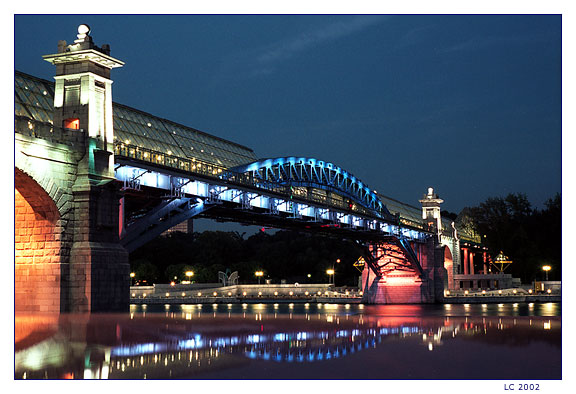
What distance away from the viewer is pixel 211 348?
17734mm

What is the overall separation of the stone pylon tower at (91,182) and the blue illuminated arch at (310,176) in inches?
890

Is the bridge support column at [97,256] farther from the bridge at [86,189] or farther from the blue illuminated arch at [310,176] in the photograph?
the blue illuminated arch at [310,176]

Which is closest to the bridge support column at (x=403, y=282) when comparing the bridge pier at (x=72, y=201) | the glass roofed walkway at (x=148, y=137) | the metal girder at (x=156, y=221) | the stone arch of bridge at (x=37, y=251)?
the glass roofed walkway at (x=148, y=137)

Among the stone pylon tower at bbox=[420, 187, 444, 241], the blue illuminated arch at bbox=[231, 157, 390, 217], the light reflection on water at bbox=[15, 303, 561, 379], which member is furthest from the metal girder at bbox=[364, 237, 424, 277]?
the light reflection on water at bbox=[15, 303, 561, 379]

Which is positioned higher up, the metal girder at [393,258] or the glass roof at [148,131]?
the glass roof at [148,131]

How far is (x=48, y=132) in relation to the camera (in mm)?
29484

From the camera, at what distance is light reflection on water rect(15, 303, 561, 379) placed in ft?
46.0

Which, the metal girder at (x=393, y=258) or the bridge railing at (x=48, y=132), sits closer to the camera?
the bridge railing at (x=48, y=132)

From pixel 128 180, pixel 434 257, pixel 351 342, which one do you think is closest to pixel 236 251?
pixel 434 257

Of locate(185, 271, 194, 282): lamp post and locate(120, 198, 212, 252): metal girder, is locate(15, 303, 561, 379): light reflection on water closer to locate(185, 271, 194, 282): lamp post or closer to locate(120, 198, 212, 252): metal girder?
locate(120, 198, 212, 252): metal girder

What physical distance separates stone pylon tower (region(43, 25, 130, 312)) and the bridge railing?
0.22 metres

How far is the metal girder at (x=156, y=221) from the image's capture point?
3466 cm
